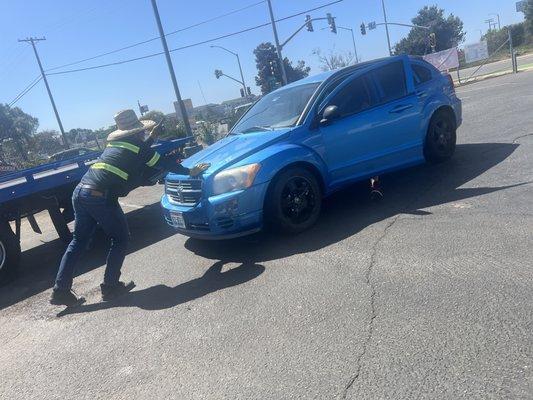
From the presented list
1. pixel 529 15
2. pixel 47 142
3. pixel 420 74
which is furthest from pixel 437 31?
pixel 420 74

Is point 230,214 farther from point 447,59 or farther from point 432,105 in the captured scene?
point 447,59

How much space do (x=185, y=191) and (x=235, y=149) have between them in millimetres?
766

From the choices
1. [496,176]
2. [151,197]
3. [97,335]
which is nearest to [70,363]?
[97,335]

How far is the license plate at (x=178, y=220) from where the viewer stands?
18.0 feet

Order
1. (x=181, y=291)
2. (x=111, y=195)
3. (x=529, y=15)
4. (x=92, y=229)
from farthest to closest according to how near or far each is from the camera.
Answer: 1. (x=529, y=15)
2. (x=92, y=229)
3. (x=111, y=195)
4. (x=181, y=291)

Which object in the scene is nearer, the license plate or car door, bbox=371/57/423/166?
the license plate

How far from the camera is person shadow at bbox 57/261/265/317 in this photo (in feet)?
15.1

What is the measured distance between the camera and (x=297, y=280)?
439 cm

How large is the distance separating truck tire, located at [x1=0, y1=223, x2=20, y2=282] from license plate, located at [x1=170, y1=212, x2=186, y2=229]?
7.42 ft

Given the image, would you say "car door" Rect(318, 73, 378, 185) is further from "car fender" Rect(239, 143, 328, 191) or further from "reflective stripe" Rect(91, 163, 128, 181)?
"reflective stripe" Rect(91, 163, 128, 181)

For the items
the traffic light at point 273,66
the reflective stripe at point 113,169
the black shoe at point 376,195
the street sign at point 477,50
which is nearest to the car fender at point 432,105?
the black shoe at point 376,195

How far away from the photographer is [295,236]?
→ 218 inches

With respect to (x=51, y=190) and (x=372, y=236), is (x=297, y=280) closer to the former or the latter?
(x=372, y=236)

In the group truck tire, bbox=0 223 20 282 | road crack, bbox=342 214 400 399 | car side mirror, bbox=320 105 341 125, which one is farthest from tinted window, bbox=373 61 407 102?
truck tire, bbox=0 223 20 282
